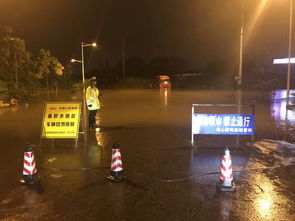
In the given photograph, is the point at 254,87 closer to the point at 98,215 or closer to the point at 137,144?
the point at 137,144

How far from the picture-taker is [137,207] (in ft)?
16.1

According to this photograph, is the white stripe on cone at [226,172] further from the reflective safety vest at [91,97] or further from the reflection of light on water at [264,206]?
the reflective safety vest at [91,97]

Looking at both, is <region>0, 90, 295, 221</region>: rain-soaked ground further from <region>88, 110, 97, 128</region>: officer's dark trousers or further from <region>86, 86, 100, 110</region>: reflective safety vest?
<region>86, 86, 100, 110</region>: reflective safety vest

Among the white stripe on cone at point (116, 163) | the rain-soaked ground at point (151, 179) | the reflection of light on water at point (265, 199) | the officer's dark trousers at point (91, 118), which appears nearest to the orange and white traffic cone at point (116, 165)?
the white stripe on cone at point (116, 163)

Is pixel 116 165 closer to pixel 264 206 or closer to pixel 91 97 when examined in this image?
pixel 264 206

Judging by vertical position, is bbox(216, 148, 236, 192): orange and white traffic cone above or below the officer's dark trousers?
below

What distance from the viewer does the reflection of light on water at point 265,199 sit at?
4742 millimetres

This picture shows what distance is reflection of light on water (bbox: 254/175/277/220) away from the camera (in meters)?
4.74

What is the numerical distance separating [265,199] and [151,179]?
210 cm

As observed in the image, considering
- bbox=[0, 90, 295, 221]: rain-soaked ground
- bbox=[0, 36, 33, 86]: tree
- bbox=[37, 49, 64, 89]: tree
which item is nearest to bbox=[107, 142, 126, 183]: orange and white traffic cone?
bbox=[0, 90, 295, 221]: rain-soaked ground

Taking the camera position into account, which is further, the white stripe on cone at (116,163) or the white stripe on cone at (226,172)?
the white stripe on cone at (116,163)

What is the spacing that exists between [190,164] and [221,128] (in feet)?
6.41

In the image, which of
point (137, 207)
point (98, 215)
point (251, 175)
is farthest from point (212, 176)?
point (98, 215)

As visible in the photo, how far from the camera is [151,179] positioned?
20.4 feet
